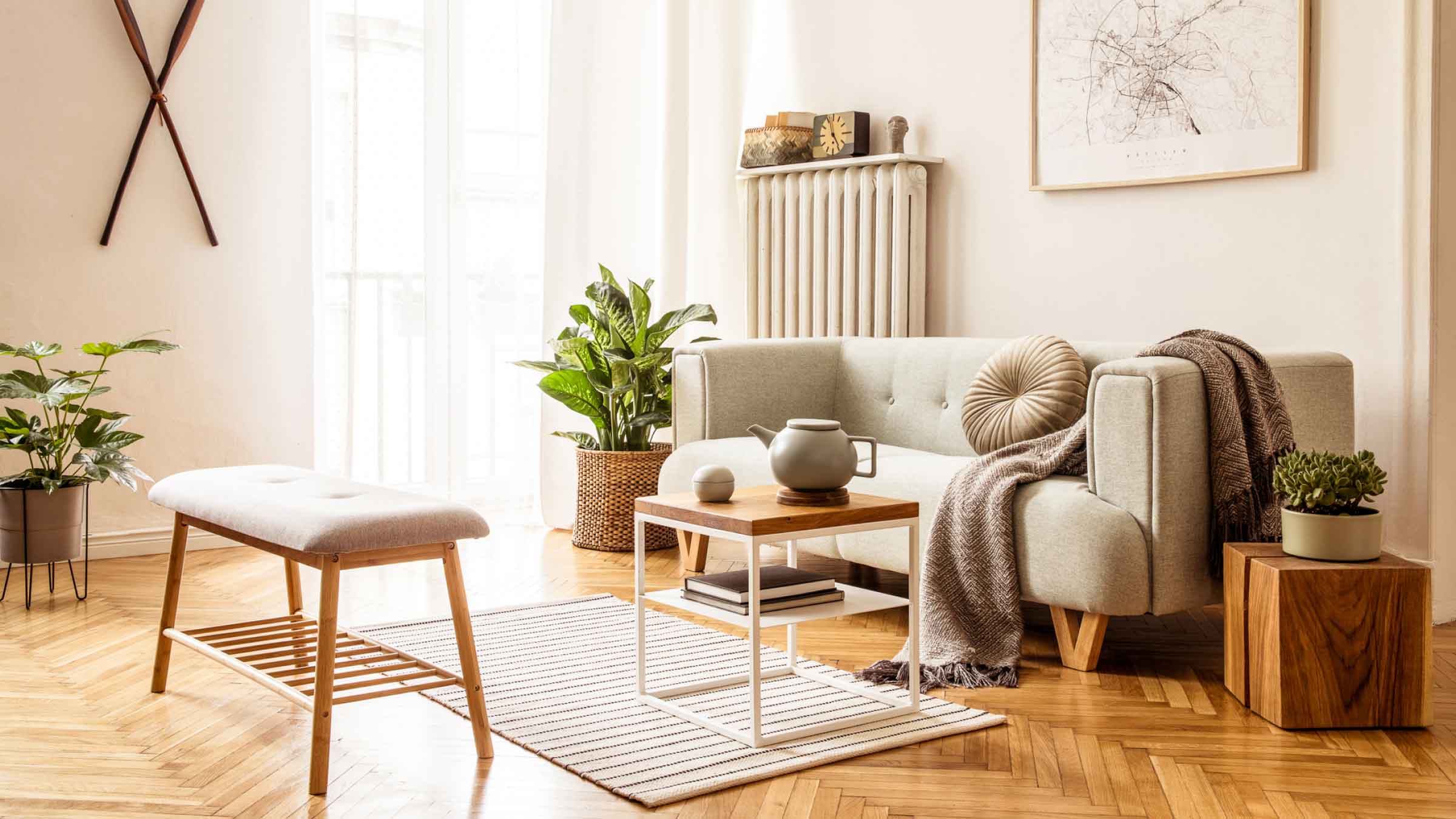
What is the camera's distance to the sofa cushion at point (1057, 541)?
9.47 feet

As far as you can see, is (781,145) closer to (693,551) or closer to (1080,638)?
(693,551)

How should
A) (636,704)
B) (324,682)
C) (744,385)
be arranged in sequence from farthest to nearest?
(744,385) → (636,704) → (324,682)

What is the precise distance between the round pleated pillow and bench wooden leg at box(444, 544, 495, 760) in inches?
63.0

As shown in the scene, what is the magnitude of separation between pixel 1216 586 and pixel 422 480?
11.0ft

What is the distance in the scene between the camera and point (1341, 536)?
262 centimetres

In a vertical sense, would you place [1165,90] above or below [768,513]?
above

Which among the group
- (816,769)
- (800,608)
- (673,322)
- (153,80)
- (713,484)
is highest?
(153,80)

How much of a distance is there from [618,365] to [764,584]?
2127mm

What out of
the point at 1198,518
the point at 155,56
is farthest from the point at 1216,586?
the point at 155,56

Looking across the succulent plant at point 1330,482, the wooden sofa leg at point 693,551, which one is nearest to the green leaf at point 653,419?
the wooden sofa leg at point 693,551

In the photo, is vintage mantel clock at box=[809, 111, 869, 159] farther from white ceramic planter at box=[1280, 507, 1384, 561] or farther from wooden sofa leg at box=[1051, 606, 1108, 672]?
white ceramic planter at box=[1280, 507, 1384, 561]

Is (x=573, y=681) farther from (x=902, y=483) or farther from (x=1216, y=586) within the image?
(x=1216, y=586)

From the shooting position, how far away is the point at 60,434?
387cm

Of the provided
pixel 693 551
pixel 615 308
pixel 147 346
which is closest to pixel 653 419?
pixel 615 308
